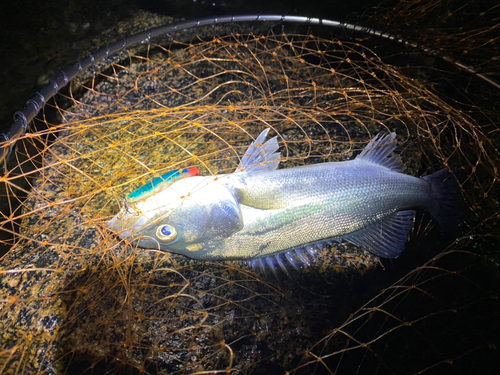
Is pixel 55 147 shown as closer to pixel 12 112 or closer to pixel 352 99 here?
pixel 12 112

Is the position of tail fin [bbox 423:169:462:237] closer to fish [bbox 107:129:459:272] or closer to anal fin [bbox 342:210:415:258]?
fish [bbox 107:129:459:272]

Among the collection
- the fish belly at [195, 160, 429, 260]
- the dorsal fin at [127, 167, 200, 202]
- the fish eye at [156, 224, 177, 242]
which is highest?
the dorsal fin at [127, 167, 200, 202]

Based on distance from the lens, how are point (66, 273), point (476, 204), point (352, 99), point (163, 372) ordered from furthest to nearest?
point (352, 99)
point (476, 204)
point (66, 273)
point (163, 372)

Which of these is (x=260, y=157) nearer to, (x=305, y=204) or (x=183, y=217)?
(x=305, y=204)

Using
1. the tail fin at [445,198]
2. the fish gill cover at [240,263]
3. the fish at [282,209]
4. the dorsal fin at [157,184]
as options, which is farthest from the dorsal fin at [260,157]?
the tail fin at [445,198]

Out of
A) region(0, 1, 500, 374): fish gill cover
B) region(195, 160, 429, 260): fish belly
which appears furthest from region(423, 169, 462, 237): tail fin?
region(195, 160, 429, 260): fish belly

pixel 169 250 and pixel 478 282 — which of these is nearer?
pixel 169 250

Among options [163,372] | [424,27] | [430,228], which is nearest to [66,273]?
[163,372]

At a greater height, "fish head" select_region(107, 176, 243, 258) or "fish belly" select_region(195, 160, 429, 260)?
"fish head" select_region(107, 176, 243, 258)

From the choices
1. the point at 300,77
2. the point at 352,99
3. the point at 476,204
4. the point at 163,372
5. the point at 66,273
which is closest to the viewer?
the point at 163,372
